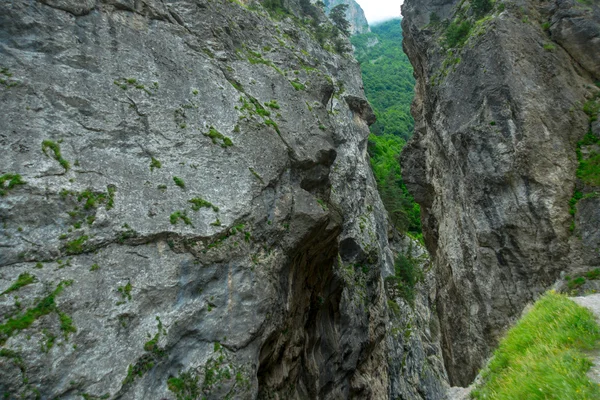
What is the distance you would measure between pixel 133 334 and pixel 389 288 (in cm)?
2555

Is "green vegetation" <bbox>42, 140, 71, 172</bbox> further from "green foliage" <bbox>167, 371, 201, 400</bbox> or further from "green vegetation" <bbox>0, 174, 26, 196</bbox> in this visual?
"green foliage" <bbox>167, 371, 201, 400</bbox>

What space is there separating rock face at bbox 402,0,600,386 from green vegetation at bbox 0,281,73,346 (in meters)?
18.5

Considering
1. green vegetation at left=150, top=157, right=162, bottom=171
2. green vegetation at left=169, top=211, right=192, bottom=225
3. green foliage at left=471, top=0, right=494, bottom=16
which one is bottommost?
green vegetation at left=169, top=211, right=192, bottom=225

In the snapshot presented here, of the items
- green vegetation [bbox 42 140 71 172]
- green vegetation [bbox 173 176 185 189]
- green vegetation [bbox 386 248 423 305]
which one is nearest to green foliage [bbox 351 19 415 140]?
green vegetation [bbox 386 248 423 305]

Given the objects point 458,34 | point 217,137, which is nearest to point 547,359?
point 217,137

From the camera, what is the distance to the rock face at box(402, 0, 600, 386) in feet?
59.4

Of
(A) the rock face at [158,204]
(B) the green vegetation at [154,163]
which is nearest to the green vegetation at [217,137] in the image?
(A) the rock face at [158,204]

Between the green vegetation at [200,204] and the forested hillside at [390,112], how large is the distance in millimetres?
32507

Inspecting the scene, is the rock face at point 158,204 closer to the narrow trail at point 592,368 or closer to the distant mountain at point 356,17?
the narrow trail at point 592,368

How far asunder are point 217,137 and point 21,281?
6.90m

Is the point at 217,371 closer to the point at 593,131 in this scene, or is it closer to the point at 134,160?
the point at 134,160

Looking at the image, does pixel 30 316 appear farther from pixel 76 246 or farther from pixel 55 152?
pixel 55 152

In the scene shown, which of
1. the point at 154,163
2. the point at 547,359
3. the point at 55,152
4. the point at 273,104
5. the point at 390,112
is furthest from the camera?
the point at 390,112

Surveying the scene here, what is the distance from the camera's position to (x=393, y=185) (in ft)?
155
